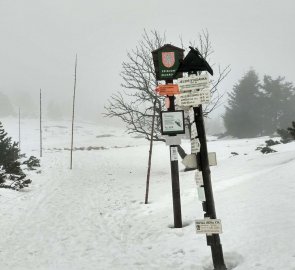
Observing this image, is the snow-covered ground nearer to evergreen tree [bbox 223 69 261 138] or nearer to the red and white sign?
the red and white sign

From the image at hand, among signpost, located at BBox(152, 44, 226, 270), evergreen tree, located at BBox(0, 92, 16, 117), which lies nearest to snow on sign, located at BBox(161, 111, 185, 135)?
signpost, located at BBox(152, 44, 226, 270)

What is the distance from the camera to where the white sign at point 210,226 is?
244 inches

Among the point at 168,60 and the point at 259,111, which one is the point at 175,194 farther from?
the point at 259,111

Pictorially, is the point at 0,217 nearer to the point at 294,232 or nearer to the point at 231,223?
the point at 231,223

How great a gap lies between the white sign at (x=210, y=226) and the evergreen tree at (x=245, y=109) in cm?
4861

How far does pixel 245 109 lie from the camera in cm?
5372

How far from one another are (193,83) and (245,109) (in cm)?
4926

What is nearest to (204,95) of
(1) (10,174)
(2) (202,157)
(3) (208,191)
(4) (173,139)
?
(2) (202,157)

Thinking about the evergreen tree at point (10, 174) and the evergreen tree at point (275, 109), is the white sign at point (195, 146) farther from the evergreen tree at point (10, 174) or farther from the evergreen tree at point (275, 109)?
the evergreen tree at point (275, 109)

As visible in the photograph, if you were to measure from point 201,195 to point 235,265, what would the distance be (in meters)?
1.34

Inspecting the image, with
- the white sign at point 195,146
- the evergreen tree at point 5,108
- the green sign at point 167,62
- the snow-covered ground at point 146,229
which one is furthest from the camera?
the evergreen tree at point 5,108

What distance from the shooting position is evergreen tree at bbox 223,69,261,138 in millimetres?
53250

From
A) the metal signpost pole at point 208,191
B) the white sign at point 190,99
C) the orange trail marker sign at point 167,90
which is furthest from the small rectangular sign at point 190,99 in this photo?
the orange trail marker sign at point 167,90

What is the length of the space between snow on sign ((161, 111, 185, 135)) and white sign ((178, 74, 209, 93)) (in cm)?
275
